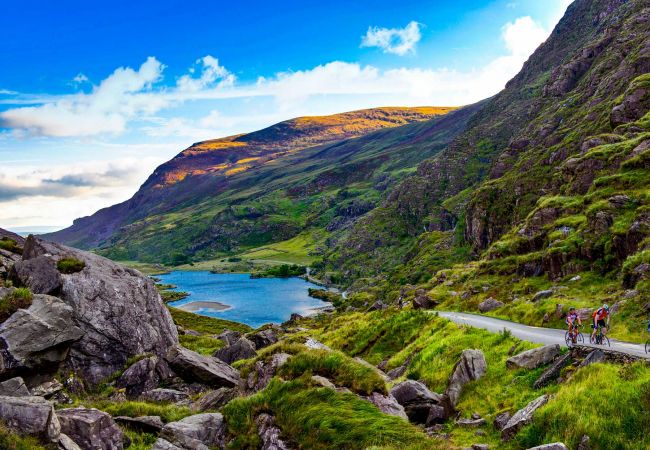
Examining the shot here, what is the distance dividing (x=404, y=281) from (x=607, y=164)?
80.8 metres

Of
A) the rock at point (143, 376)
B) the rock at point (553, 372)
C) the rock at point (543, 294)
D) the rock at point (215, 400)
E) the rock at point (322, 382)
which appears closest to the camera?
the rock at point (322, 382)

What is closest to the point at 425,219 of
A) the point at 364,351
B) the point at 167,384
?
the point at 364,351

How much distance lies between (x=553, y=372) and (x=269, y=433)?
9988 millimetres

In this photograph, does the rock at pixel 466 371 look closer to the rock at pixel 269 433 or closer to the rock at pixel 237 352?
the rock at pixel 269 433

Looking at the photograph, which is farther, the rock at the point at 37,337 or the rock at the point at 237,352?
the rock at the point at 237,352

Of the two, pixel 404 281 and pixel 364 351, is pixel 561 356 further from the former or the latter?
pixel 404 281

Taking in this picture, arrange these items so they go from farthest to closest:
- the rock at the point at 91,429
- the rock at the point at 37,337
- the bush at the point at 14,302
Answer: the bush at the point at 14,302 → the rock at the point at 37,337 → the rock at the point at 91,429

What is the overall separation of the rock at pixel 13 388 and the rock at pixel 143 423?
3.87 metres

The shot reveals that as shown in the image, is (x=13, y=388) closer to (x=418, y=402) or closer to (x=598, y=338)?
(x=418, y=402)

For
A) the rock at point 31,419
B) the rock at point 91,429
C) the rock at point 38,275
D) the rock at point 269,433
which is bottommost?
the rock at point 269,433

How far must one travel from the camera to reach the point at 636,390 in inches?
436

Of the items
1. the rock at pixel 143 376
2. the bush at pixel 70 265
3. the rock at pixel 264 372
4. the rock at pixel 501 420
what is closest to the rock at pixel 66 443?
the rock at pixel 264 372

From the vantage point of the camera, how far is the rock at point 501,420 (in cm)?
1350

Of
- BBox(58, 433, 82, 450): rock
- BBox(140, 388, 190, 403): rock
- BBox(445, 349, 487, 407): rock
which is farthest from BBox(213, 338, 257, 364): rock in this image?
BBox(58, 433, 82, 450): rock
